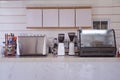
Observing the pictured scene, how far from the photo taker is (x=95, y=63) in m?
2.38

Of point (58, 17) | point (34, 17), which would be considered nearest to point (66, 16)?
point (58, 17)

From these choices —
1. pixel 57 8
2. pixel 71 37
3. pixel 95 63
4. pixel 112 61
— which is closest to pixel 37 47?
pixel 71 37

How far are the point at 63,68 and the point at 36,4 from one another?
1679mm

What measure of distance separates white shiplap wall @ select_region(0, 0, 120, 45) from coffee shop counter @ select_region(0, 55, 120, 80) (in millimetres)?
1396

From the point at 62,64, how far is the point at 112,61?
0.58 m

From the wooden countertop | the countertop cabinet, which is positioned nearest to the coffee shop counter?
the wooden countertop

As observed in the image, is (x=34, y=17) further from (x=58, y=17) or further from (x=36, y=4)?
(x=58, y=17)

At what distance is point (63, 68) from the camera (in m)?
2.38

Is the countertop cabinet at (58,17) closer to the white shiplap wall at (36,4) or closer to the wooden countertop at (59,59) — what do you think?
the white shiplap wall at (36,4)

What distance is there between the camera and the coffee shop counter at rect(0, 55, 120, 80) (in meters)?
2.37

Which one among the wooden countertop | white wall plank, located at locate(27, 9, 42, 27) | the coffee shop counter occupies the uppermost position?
white wall plank, located at locate(27, 9, 42, 27)

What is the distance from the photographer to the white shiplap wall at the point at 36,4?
12.1ft

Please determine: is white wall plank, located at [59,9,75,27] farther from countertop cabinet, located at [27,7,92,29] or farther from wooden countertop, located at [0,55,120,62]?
wooden countertop, located at [0,55,120,62]

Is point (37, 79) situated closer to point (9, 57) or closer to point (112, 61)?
point (9, 57)
